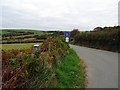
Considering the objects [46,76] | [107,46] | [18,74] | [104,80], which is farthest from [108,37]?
[18,74]

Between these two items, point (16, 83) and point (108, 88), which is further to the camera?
point (108, 88)

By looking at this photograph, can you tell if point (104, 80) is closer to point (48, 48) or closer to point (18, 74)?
point (48, 48)

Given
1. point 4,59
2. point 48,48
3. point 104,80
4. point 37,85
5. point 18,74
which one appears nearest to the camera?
point 18,74

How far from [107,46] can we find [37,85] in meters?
13.6

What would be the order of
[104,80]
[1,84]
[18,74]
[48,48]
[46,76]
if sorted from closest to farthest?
1. [1,84]
2. [18,74]
3. [46,76]
4. [104,80]
5. [48,48]

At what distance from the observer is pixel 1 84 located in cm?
190

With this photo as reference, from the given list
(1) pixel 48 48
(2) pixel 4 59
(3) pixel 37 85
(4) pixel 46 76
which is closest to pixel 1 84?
(2) pixel 4 59

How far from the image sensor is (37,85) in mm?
2551

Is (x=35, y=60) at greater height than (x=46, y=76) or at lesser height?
greater

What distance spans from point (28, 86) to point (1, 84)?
2.26 feet

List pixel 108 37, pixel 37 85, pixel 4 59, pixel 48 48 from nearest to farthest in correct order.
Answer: pixel 4 59, pixel 37 85, pixel 48 48, pixel 108 37

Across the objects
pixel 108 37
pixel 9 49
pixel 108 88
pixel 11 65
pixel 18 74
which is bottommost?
pixel 108 88

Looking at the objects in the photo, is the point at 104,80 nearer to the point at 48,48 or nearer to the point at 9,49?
the point at 48,48

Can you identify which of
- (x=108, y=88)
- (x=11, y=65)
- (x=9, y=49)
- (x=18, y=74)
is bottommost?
(x=108, y=88)
